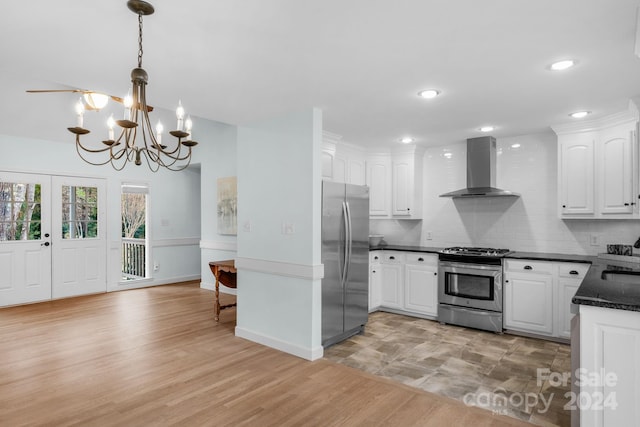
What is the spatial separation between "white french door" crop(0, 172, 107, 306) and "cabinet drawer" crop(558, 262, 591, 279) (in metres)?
6.85

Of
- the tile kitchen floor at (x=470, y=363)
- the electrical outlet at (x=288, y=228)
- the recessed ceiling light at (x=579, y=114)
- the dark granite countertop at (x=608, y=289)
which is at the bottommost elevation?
the tile kitchen floor at (x=470, y=363)

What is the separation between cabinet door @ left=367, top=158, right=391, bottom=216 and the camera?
5527 mm

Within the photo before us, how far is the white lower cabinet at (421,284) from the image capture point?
4723mm

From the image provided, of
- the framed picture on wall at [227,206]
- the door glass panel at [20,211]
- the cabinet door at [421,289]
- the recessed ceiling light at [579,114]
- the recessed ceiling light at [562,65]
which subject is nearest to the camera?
the recessed ceiling light at [562,65]

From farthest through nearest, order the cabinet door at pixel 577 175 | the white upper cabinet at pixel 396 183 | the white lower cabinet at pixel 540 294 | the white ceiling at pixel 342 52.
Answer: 1. the white upper cabinet at pixel 396 183
2. the cabinet door at pixel 577 175
3. the white lower cabinet at pixel 540 294
4. the white ceiling at pixel 342 52

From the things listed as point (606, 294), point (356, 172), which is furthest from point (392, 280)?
point (606, 294)

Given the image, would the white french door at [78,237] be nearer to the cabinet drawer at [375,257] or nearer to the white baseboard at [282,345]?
the white baseboard at [282,345]

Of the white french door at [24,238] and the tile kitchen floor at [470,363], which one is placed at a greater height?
the white french door at [24,238]

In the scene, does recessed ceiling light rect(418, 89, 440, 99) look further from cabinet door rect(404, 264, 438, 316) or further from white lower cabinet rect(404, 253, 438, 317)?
cabinet door rect(404, 264, 438, 316)

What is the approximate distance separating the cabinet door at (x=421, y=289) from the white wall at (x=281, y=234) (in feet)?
6.00

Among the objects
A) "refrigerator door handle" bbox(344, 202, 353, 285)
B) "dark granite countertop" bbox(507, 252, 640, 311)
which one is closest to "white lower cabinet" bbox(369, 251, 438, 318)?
"refrigerator door handle" bbox(344, 202, 353, 285)

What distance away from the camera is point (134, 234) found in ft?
27.3

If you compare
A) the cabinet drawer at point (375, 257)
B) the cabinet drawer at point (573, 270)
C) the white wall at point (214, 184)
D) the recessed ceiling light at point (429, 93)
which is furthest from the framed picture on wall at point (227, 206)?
the cabinet drawer at point (573, 270)

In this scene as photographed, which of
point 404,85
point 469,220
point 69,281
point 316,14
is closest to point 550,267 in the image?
point 469,220
